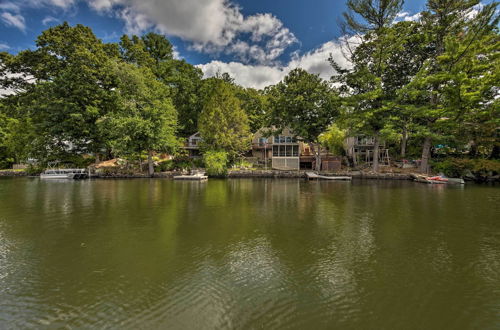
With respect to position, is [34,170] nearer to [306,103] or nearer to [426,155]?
[306,103]

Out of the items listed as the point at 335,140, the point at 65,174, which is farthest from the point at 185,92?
the point at 335,140

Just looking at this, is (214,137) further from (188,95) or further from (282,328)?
(282,328)

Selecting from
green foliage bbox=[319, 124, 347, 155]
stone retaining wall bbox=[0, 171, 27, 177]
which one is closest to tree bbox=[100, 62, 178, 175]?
stone retaining wall bbox=[0, 171, 27, 177]

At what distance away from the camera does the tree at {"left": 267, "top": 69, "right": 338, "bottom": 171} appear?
31750 mm

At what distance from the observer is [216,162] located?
110 ft

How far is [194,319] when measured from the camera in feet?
14.6

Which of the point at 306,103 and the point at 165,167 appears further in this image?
the point at 165,167

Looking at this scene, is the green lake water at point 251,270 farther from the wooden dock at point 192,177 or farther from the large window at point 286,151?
the large window at point 286,151

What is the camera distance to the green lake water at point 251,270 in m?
4.53

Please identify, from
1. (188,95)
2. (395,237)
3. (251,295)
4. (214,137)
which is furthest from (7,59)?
(395,237)

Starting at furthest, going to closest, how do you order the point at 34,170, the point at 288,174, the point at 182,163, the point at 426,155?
the point at 182,163 < the point at 34,170 < the point at 288,174 < the point at 426,155

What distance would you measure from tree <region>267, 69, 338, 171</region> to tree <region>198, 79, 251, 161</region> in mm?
6136

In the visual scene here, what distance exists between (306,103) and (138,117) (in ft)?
76.7

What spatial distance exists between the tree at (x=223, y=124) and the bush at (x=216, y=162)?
126 cm
